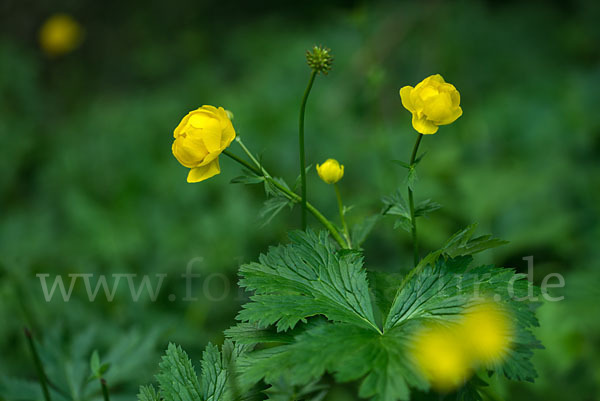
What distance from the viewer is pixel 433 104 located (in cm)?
73

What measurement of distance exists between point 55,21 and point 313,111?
1.74 m

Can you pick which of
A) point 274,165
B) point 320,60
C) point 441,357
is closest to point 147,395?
point 441,357

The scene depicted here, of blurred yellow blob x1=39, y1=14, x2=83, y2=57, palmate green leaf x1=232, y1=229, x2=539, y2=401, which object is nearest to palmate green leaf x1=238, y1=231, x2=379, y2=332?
palmate green leaf x1=232, y1=229, x2=539, y2=401

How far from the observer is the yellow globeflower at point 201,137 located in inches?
28.8

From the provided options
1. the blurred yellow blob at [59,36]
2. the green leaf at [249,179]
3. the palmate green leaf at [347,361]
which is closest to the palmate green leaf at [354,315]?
the palmate green leaf at [347,361]

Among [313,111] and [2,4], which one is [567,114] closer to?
[313,111]

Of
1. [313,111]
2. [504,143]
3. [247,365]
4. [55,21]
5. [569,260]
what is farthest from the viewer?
[55,21]

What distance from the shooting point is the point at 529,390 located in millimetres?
1404

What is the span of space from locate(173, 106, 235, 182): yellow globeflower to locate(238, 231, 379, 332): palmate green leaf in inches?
6.6

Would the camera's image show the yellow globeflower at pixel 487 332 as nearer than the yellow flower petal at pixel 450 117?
Yes

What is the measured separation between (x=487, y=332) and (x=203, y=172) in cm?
47

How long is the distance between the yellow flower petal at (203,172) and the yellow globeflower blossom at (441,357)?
1.28ft

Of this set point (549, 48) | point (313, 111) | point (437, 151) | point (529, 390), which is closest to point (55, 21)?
point (313, 111)

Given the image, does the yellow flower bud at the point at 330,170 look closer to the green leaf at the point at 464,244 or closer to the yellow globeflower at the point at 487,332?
the green leaf at the point at 464,244
